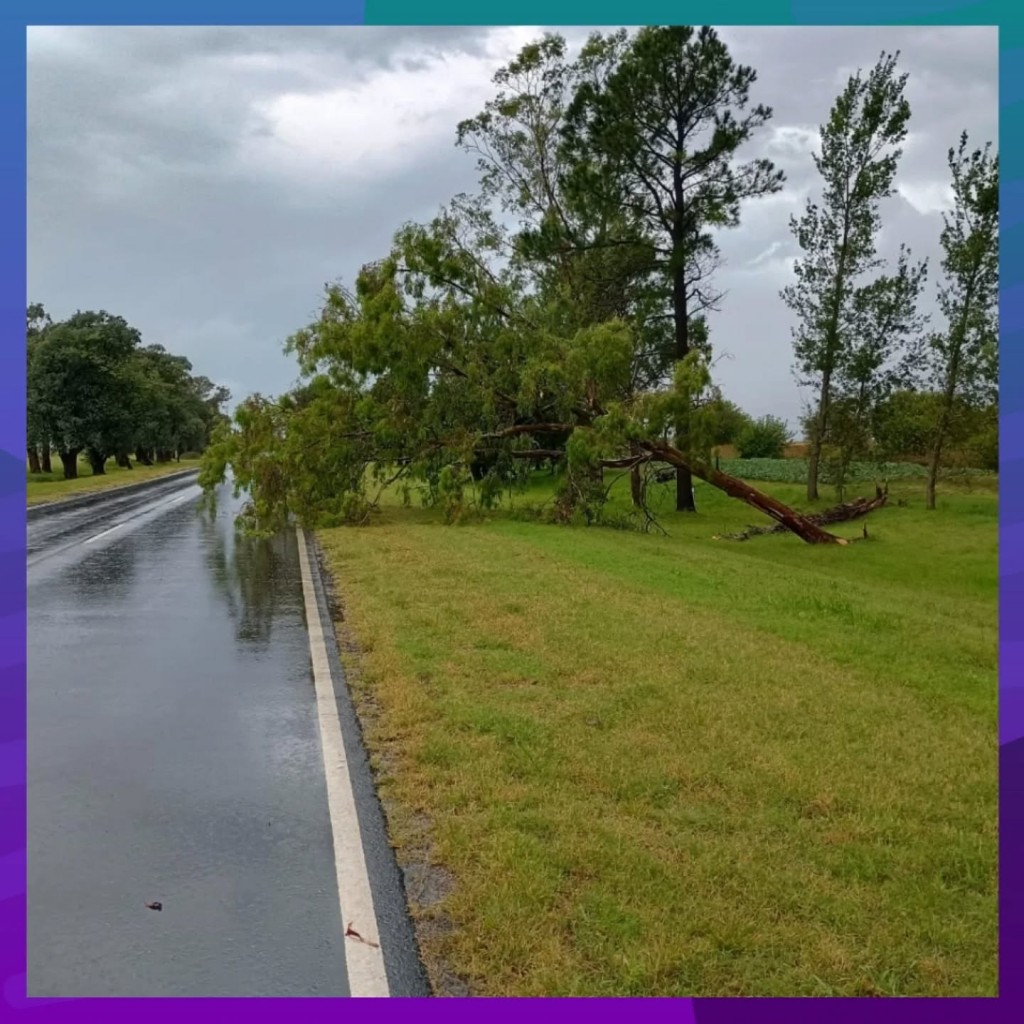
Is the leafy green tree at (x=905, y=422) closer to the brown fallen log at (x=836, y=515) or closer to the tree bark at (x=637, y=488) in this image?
the brown fallen log at (x=836, y=515)

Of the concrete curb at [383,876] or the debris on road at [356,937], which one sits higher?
the concrete curb at [383,876]

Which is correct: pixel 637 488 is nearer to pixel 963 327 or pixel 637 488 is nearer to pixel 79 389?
pixel 963 327

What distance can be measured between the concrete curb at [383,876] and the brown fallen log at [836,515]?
725 inches

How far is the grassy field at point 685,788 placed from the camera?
3.35m

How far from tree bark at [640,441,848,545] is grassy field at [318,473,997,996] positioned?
10.1 meters

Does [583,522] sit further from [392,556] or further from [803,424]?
[803,424]

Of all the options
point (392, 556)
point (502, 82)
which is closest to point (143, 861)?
point (392, 556)

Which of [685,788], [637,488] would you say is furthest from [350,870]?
[637,488]

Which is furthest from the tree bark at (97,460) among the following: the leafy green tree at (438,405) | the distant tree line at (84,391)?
the leafy green tree at (438,405)

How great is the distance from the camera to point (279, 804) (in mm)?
4930

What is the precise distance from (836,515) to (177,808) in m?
24.9

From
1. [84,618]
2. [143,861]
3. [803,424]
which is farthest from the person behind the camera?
[803,424]

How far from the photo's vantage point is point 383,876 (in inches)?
159

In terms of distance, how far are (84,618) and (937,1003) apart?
31.2ft
